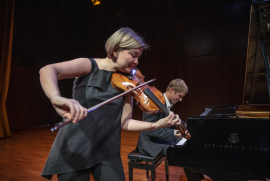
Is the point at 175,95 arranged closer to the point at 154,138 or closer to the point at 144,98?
the point at 154,138

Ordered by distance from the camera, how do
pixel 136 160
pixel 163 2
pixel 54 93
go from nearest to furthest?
pixel 54 93, pixel 136 160, pixel 163 2

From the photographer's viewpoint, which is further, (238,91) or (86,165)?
(238,91)

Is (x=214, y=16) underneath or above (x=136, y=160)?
above

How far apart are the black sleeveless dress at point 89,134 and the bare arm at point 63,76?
0.08m

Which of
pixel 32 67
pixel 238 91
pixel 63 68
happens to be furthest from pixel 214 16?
pixel 32 67

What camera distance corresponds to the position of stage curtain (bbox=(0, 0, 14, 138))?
488cm

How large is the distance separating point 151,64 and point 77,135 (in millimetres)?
5402

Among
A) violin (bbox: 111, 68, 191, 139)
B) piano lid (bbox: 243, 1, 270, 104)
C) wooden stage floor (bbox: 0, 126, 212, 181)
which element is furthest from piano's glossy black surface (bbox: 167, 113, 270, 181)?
wooden stage floor (bbox: 0, 126, 212, 181)

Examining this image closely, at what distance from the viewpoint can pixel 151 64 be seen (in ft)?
20.0

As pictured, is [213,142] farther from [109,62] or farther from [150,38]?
[150,38]

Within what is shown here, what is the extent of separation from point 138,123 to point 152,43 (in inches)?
207

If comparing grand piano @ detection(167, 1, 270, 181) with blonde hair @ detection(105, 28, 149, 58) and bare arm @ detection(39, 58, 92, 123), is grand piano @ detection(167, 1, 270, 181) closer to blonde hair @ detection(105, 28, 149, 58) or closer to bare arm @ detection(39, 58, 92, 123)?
blonde hair @ detection(105, 28, 149, 58)

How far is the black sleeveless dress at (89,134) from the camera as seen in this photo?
2.82ft

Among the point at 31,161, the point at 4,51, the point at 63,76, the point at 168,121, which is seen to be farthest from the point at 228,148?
the point at 4,51
